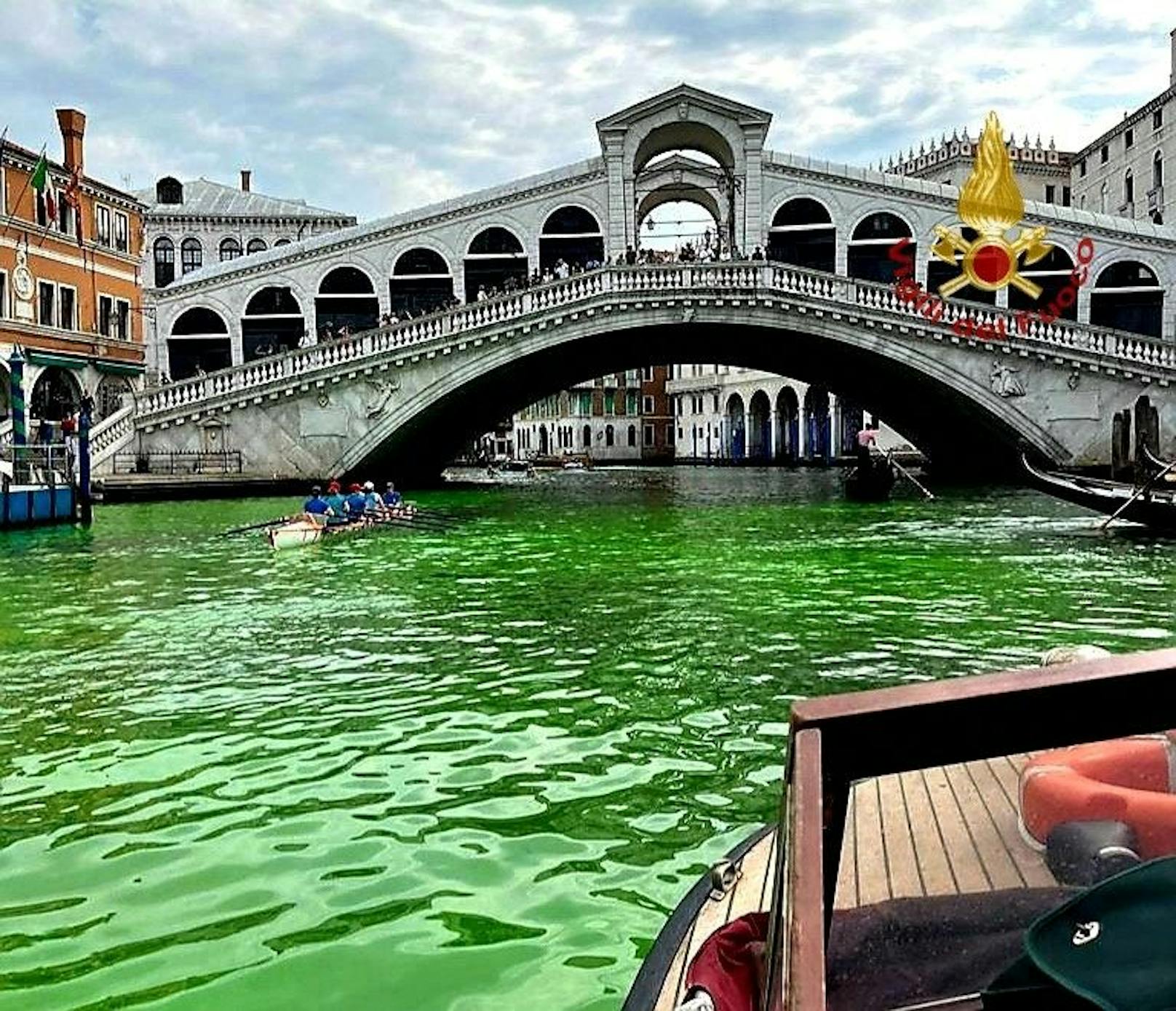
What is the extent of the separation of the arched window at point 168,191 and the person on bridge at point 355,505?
27295mm

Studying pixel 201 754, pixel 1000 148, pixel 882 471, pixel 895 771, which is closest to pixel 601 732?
pixel 201 754

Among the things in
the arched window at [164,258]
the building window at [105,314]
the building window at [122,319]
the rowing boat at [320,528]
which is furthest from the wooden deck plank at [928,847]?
the arched window at [164,258]

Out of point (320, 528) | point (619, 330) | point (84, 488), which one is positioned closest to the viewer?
point (320, 528)

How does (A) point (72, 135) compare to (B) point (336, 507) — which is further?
(A) point (72, 135)

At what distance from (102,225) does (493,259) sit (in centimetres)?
974

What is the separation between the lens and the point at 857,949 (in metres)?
2.03

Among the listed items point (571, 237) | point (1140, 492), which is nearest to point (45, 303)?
point (571, 237)

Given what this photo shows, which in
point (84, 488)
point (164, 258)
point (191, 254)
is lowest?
point (84, 488)

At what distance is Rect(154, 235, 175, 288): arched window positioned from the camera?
127 ft

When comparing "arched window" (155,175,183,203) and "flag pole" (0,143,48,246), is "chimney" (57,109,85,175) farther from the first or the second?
"arched window" (155,175,183,203)

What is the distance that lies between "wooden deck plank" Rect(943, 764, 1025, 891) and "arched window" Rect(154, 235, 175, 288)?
3963 centimetres

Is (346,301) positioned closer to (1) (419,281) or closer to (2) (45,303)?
(1) (419,281)

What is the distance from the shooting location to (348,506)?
1627 centimetres

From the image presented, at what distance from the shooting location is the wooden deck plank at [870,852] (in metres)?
2.00
